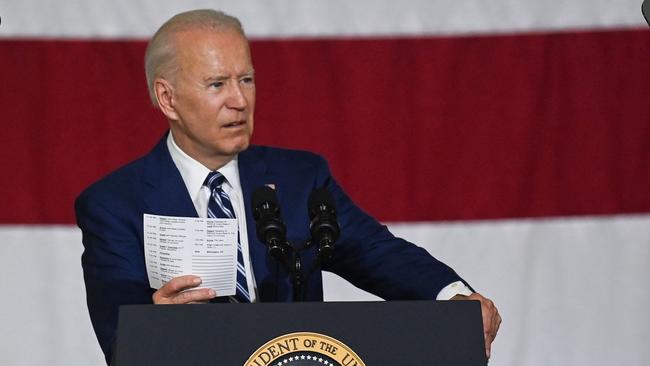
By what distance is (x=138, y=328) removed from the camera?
56.2 inches

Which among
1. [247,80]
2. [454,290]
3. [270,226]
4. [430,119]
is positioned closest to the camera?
[270,226]

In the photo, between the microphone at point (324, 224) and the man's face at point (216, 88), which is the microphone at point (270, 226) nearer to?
the microphone at point (324, 224)

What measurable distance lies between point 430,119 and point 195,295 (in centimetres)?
150

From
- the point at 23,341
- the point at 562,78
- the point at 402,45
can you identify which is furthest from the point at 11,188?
the point at 562,78

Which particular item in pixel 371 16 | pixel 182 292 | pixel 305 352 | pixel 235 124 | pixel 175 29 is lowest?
pixel 305 352

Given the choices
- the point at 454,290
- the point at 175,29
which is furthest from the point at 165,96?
the point at 454,290

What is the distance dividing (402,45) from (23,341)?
135 cm

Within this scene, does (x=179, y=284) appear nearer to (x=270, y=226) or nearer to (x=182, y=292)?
(x=182, y=292)

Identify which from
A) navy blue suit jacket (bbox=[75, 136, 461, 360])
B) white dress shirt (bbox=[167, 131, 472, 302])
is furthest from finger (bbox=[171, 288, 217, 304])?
white dress shirt (bbox=[167, 131, 472, 302])

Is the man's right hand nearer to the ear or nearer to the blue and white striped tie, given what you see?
the blue and white striped tie

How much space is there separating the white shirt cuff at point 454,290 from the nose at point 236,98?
1.69 feet

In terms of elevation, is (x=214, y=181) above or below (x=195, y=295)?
above

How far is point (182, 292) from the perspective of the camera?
5.35 ft

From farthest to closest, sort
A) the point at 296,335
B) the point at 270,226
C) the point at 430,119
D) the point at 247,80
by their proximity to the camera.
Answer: the point at 430,119 → the point at 247,80 → the point at 270,226 → the point at 296,335
